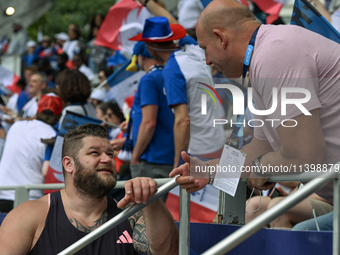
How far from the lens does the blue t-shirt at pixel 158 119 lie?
166 inches

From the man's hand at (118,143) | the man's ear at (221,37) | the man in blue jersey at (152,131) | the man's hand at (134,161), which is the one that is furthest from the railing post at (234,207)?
the man's hand at (118,143)

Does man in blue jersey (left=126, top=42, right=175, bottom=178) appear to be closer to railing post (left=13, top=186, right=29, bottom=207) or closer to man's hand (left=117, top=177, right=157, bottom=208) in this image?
railing post (left=13, top=186, right=29, bottom=207)

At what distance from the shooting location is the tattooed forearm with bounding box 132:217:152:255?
2589mm

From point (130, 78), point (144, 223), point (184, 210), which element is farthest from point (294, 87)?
point (130, 78)

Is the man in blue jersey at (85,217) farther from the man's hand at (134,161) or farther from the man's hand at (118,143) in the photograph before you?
the man's hand at (118,143)

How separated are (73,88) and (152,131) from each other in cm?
142

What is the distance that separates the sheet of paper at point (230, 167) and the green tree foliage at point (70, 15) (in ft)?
99.5

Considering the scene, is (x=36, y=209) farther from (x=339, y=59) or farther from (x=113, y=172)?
(x=339, y=59)

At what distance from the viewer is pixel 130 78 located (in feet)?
19.6

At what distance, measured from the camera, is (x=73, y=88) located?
518cm

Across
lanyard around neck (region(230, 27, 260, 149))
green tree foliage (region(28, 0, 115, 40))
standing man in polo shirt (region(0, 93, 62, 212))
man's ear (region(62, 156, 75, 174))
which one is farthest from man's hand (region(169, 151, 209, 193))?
green tree foliage (region(28, 0, 115, 40))

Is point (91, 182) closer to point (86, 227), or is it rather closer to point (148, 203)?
point (86, 227)

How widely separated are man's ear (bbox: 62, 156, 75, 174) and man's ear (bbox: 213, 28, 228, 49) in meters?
1.21

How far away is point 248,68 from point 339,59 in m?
0.40
